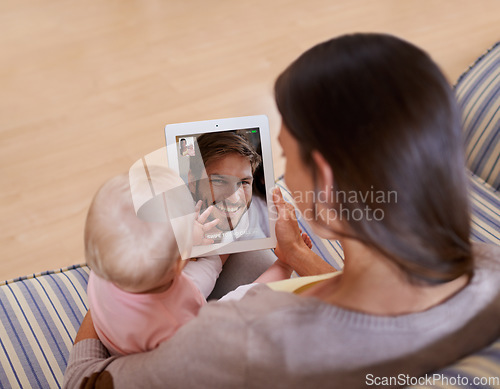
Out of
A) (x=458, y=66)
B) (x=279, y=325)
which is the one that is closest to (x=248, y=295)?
(x=279, y=325)

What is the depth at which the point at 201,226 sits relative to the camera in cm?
97

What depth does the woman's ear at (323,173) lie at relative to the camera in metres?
0.57

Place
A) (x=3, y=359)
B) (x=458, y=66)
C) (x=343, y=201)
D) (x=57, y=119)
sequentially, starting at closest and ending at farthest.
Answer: (x=343, y=201) < (x=3, y=359) < (x=57, y=119) < (x=458, y=66)

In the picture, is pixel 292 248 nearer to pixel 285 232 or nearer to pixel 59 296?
pixel 285 232

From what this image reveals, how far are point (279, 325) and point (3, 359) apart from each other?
65 centimetres

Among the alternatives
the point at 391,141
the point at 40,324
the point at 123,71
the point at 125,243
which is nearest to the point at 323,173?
the point at 391,141

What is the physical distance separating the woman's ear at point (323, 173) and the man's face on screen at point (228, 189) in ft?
1.34

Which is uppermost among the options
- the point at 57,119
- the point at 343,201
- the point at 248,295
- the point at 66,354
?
the point at 343,201

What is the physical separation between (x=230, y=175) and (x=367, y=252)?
17.5 inches

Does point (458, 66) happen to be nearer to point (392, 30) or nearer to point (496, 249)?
point (392, 30)

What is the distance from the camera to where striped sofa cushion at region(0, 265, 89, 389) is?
3.13 feet

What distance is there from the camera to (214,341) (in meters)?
0.59

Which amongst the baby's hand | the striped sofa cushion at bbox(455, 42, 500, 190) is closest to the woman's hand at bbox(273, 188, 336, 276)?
the baby's hand

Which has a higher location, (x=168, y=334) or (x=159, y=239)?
(x=159, y=239)
